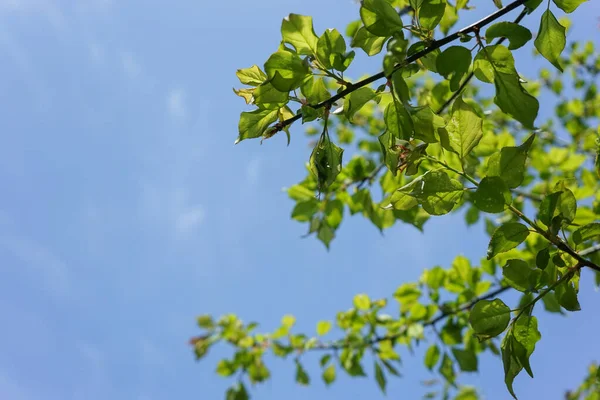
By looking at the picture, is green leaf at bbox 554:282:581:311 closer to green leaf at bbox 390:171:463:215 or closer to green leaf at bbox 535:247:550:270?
green leaf at bbox 535:247:550:270

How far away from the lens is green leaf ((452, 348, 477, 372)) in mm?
2100

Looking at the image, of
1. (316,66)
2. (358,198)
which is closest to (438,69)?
(316,66)

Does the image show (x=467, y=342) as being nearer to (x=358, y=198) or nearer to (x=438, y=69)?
(x=358, y=198)

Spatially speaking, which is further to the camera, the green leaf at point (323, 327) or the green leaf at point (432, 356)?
the green leaf at point (323, 327)

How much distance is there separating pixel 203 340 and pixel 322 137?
2.76 metres

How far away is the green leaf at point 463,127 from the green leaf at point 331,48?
0.73 feet

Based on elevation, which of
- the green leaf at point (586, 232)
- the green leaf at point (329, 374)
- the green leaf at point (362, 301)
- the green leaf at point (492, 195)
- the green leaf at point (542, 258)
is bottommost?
the green leaf at point (542, 258)

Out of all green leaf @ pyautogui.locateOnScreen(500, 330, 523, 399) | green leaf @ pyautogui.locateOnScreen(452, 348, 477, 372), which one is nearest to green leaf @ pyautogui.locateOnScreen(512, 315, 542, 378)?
green leaf @ pyautogui.locateOnScreen(500, 330, 523, 399)

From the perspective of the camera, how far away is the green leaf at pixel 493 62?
2.61 ft

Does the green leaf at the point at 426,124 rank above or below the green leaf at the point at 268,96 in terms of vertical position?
below

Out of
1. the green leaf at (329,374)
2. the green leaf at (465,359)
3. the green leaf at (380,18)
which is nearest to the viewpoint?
the green leaf at (380,18)

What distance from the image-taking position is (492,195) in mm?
834

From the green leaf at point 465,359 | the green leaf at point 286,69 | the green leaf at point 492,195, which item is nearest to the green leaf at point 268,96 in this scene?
the green leaf at point 286,69

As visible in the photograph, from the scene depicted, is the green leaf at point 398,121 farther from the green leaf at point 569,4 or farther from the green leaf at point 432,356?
the green leaf at point 432,356
